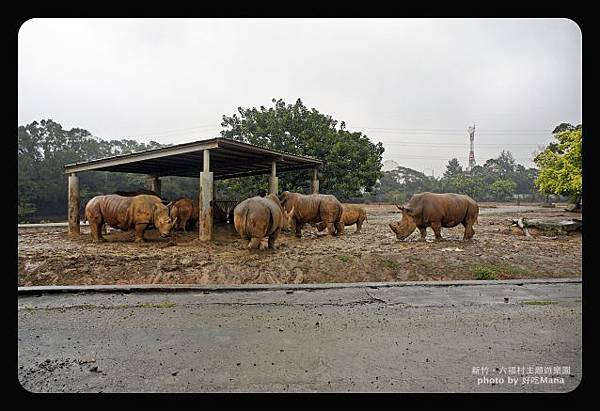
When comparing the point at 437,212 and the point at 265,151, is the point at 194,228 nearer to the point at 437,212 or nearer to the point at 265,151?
the point at 265,151

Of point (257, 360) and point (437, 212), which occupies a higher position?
point (437, 212)

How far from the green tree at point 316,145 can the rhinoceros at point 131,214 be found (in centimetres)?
1051

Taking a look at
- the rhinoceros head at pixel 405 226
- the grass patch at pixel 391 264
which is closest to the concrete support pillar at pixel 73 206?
the grass patch at pixel 391 264

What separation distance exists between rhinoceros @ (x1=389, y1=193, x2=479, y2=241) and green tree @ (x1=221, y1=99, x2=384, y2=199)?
9.83 m

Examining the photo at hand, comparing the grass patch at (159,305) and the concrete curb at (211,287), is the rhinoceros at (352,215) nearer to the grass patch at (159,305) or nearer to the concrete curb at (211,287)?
the concrete curb at (211,287)

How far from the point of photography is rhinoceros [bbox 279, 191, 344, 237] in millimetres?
11859

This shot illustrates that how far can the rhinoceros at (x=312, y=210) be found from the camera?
11859 millimetres

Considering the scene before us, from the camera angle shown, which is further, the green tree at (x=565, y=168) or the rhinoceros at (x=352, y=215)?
the rhinoceros at (x=352, y=215)

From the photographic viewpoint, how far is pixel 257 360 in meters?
2.87

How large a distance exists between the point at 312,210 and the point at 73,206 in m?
9.35

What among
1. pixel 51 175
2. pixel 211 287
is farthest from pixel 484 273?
pixel 51 175

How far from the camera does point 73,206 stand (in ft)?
42.9

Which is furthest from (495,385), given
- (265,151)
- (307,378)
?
(265,151)

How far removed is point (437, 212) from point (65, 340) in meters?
9.64
